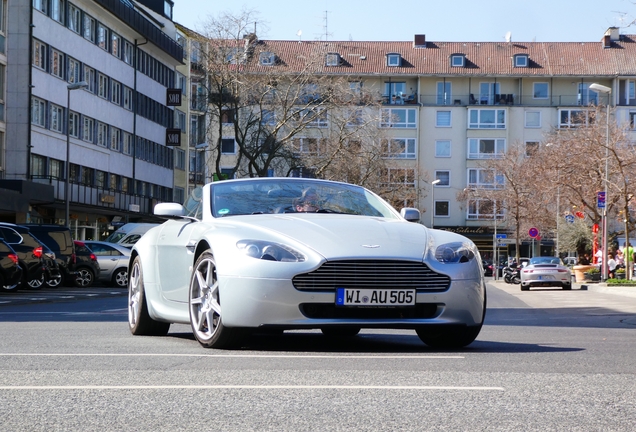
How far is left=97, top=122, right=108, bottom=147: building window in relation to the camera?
67375mm

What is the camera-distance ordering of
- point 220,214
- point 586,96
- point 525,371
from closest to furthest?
point 525,371 → point 220,214 → point 586,96

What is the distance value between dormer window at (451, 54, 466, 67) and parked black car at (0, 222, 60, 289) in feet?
251

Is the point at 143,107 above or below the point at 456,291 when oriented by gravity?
above

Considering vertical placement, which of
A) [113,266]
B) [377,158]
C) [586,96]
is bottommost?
[113,266]

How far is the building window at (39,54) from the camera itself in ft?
184

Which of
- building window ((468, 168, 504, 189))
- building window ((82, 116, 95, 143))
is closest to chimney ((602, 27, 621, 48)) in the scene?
building window ((468, 168, 504, 189))

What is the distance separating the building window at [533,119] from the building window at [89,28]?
1914 inches

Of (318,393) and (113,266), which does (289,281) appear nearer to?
(318,393)

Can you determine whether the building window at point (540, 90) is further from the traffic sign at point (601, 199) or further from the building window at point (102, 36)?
the traffic sign at point (601, 199)

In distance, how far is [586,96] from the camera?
10269cm

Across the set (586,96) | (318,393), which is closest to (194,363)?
(318,393)

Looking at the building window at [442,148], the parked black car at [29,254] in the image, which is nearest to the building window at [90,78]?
the parked black car at [29,254]

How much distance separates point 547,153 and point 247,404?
5419 centimetres

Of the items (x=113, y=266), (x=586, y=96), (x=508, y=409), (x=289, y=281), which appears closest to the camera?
(x=508, y=409)
